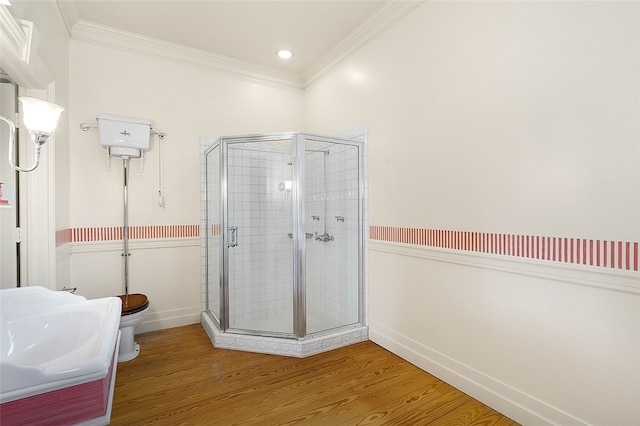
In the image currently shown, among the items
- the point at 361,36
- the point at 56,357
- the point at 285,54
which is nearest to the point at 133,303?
the point at 56,357

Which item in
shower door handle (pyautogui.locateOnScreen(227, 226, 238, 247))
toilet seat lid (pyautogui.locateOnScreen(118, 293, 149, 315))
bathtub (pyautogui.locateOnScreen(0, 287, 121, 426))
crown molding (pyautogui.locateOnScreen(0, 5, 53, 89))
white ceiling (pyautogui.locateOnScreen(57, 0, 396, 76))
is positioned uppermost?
white ceiling (pyautogui.locateOnScreen(57, 0, 396, 76))

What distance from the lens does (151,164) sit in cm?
283

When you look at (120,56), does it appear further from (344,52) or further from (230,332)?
(230,332)

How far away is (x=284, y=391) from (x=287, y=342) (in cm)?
48

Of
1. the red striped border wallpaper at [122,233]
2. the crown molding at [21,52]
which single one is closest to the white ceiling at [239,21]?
the crown molding at [21,52]

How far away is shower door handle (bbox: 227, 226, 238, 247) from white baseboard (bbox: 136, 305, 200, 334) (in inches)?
34.5

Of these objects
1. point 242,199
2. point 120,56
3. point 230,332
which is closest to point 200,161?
point 242,199

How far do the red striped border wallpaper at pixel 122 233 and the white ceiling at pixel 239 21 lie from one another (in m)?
1.63

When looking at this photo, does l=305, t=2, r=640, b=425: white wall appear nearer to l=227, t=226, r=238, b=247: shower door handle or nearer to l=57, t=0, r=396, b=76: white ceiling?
l=57, t=0, r=396, b=76: white ceiling

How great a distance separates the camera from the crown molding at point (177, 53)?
2576 millimetres

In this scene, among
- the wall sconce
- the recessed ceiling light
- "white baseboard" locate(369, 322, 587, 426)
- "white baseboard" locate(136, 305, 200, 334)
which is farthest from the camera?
the recessed ceiling light

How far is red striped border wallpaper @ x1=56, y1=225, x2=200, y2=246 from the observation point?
254cm

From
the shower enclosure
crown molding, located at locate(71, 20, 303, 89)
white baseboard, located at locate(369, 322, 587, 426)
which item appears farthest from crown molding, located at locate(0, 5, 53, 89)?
white baseboard, located at locate(369, 322, 587, 426)

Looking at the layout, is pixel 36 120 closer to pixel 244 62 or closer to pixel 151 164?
pixel 151 164
